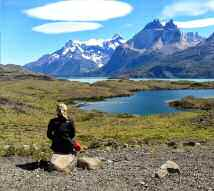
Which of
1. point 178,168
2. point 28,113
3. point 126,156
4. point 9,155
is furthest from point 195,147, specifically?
point 28,113

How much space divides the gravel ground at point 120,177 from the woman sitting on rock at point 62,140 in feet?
2.02

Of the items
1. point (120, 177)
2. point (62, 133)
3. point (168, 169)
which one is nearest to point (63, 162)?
point (62, 133)

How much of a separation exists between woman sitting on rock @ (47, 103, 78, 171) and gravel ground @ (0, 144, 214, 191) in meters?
0.62

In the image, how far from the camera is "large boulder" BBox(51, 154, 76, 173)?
2297 cm

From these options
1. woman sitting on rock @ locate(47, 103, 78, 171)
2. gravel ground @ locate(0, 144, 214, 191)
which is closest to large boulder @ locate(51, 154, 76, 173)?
woman sitting on rock @ locate(47, 103, 78, 171)

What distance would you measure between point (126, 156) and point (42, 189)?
9.46 meters

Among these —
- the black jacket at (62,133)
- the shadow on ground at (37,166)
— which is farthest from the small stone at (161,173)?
the shadow on ground at (37,166)

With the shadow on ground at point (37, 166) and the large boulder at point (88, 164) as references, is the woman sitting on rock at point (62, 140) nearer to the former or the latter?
the shadow on ground at point (37, 166)

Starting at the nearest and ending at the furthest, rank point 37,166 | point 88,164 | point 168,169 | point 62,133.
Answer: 1. point 168,169
2. point 62,133
3. point 88,164
4. point 37,166

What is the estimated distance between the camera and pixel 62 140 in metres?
23.4

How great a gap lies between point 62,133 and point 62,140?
1.21 feet

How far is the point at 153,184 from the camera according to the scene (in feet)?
68.3

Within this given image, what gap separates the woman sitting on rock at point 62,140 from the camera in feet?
75.8

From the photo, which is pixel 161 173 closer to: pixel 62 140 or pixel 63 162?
pixel 63 162
